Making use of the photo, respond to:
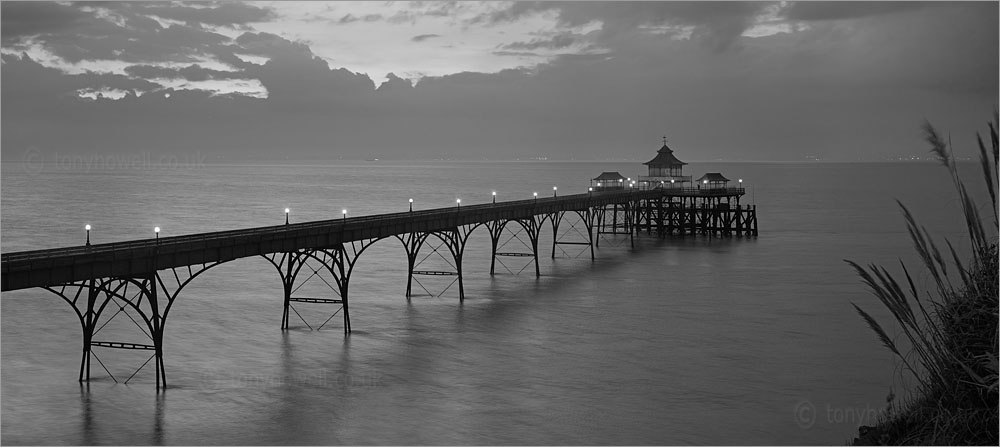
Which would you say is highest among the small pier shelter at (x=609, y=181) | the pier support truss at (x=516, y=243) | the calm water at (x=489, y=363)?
the small pier shelter at (x=609, y=181)

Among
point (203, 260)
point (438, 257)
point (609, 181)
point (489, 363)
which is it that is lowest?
point (489, 363)

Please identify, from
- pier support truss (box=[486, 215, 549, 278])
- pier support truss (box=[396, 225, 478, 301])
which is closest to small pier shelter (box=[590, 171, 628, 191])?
pier support truss (box=[486, 215, 549, 278])

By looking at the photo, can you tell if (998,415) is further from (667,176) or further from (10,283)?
(667,176)

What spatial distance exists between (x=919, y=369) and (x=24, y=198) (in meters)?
138

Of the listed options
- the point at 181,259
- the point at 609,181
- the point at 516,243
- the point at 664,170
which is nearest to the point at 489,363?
the point at 181,259

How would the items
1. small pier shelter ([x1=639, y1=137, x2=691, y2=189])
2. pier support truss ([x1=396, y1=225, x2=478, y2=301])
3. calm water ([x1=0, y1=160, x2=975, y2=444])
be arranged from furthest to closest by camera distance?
1. small pier shelter ([x1=639, y1=137, x2=691, y2=189])
2. pier support truss ([x1=396, y1=225, x2=478, y2=301])
3. calm water ([x1=0, y1=160, x2=975, y2=444])

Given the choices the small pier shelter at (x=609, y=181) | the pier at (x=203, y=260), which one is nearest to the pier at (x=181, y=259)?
the pier at (x=203, y=260)

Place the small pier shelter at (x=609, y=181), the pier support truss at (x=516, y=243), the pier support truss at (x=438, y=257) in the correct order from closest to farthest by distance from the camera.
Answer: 1. the pier support truss at (x=438, y=257)
2. the pier support truss at (x=516, y=243)
3. the small pier shelter at (x=609, y=181)

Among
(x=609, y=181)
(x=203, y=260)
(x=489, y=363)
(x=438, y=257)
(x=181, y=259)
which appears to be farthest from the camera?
(x=609, y=181)

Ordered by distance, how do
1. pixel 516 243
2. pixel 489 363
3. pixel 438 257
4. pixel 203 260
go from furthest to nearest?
1. pixel 516 243
2. pixel 438 257
3. pixel 489 363
4. pixel 203 260

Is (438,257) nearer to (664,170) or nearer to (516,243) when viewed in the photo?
(516,243)

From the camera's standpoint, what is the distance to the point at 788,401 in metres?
29.6

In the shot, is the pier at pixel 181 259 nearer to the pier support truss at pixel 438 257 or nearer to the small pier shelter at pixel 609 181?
the pier support truss at pixel 438 257

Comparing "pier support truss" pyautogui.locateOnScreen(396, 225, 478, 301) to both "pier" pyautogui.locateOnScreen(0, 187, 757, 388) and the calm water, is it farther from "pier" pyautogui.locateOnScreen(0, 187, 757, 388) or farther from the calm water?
the calm water
